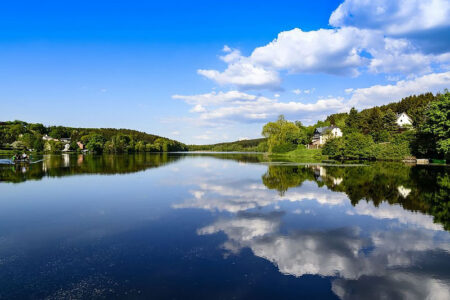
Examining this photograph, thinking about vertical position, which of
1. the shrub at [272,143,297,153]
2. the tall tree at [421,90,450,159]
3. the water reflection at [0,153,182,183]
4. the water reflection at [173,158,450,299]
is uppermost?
the tall tree at [421,90,450,159]

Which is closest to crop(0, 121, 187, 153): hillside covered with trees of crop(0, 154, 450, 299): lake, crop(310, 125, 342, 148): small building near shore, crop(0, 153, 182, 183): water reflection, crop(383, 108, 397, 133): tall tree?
crop(0, 153, 182, 183): water reflection

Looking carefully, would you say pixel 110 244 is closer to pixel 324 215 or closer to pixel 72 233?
pixel 72 233

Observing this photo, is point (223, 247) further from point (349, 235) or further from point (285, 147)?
point (285, 147)

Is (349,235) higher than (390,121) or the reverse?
the reverse

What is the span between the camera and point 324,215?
46.7 ft

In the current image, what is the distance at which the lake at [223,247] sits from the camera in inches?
267

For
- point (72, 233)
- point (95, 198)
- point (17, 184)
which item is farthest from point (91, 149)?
point (72, 233)

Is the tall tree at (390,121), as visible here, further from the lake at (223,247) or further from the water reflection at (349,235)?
the lake at (223,247)

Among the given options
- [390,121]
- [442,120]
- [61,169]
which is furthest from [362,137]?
[61,169]

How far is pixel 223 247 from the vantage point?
9469 millimetres

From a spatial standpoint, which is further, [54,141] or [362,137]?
[54,141]

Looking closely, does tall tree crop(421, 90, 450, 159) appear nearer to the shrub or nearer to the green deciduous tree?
the shrub

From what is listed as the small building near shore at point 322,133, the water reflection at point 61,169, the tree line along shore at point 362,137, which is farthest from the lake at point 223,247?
the small building near shore at point 322,133

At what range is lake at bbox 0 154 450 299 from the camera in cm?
677
